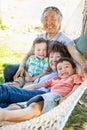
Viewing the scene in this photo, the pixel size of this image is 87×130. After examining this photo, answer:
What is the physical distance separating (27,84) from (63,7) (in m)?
5.28

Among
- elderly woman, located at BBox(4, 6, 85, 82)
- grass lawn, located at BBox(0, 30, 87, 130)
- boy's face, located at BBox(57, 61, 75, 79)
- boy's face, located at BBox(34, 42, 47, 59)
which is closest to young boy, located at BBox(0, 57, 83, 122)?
boy's face, located at BBox(57, 61, 75, 79)

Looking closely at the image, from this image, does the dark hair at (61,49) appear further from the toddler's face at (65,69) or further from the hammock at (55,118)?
the hammock at (55,118)

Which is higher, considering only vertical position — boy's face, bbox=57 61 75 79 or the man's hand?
boy's face, bbox=57 61 75 79

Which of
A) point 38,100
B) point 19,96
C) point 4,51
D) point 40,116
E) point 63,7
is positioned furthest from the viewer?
point 63,7

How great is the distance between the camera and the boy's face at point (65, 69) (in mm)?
3398

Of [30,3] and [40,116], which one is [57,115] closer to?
[40,116]

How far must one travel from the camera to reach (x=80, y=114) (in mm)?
4195

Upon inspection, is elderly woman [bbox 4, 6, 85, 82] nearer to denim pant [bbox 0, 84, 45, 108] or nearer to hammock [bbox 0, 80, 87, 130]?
denim pant [bbox 0, 84, 45, 108]

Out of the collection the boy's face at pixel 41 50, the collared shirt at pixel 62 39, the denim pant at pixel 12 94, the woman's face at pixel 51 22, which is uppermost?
the woman's face at pixel 51 22

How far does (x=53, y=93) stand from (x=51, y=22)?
0.92m

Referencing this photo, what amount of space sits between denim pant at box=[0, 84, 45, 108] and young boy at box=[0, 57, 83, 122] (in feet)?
0.66

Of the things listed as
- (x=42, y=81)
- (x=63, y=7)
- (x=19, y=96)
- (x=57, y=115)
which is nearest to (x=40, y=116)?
(x=57, y=115)

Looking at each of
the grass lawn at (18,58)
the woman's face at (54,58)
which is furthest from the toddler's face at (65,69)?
the grass lawn at (18,58)

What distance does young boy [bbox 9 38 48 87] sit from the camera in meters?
3.80
